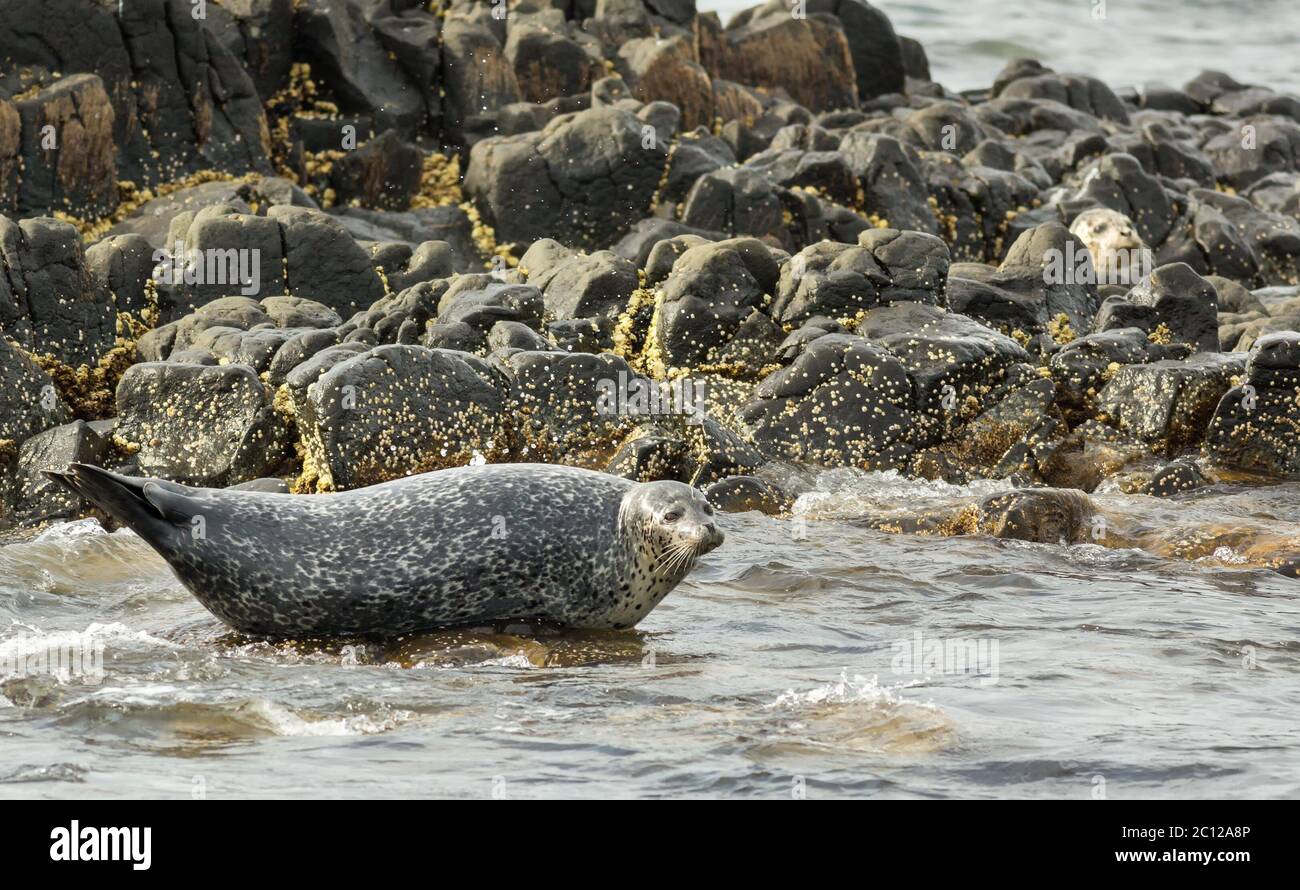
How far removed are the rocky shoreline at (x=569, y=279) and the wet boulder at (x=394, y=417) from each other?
0.03 metres

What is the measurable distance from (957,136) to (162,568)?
19.0 metres

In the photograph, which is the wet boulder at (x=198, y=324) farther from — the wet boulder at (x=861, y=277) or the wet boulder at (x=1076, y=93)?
the wet boulder at (x=1076, y=93)

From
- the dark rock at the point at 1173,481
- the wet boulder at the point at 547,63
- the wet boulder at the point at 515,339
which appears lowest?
the dark rock at the point at 1173,481

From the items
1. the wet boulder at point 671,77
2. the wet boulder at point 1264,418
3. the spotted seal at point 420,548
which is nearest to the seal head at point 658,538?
the spotted seal at point 420,548

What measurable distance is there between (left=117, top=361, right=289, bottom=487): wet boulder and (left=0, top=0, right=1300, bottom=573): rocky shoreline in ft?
0.07

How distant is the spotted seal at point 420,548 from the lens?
794 cm

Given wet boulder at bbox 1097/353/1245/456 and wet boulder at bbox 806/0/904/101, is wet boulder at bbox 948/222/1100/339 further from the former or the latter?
wet boulder at bbox 806/0/904/101

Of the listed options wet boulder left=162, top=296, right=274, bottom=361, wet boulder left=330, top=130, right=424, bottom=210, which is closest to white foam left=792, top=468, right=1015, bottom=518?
wet boulder left=162, top=296, right=274, bottom=361

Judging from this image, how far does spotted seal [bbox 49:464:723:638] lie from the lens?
7938 millimetres

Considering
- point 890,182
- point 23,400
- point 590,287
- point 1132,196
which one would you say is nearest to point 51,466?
point 23,400

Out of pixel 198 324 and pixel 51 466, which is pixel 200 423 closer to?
pixel 51 466

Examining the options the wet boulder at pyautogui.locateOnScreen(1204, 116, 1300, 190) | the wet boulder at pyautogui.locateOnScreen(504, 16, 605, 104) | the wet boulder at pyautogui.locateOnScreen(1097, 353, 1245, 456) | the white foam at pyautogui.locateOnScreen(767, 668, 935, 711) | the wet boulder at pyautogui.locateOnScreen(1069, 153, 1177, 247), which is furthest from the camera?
the wet boulder at pyautogui.locateOnScreen(1204, 116, 1300, 190)

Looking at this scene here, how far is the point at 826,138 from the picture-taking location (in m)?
23.0

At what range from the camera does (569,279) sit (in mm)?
14953
